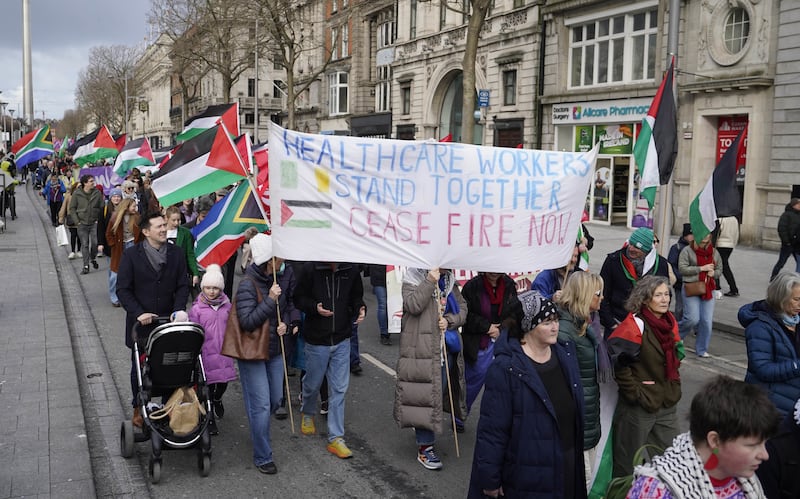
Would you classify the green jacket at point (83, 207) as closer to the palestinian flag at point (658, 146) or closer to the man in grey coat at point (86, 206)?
the man in grey coat at point (86, 206)

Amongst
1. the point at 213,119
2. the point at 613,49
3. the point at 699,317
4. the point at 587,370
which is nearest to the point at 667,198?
the point at 699,317

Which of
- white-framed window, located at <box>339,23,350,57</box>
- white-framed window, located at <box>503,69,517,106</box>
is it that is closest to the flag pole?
white-framed window, located at <box>503,69,517,106</box>

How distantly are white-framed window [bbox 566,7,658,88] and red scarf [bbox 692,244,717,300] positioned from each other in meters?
15.9

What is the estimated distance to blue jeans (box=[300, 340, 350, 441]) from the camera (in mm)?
6312

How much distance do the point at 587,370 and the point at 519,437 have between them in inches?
47.2

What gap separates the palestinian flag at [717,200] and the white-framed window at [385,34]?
36108 millimetres

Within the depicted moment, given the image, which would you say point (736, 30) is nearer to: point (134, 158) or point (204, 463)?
point (134, 158)

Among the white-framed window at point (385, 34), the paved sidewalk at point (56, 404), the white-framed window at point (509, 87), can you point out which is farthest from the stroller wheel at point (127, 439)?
the white-framed window at point (385, 34)

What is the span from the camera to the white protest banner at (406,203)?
5793mm

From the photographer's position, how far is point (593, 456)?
555 cm

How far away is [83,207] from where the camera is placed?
51.4 ft

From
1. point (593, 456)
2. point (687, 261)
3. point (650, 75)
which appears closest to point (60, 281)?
point (687, 261)

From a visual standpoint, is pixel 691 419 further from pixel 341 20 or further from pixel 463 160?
pixel 341 20

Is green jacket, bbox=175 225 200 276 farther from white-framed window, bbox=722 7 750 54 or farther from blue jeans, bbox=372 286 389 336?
white-framed window, bbox=722 7 750 54
